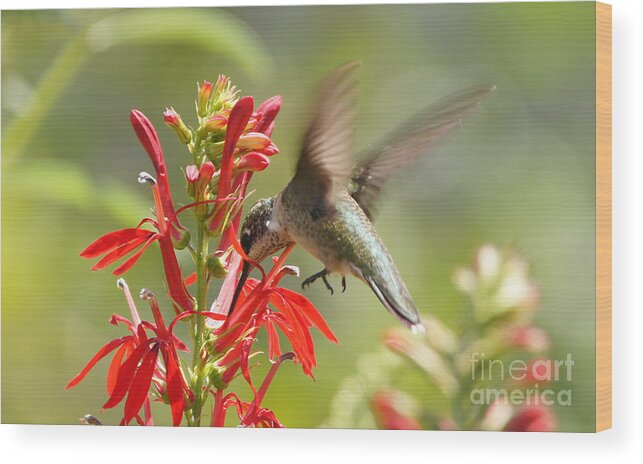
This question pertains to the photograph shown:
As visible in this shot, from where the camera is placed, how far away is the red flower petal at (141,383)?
156 cm

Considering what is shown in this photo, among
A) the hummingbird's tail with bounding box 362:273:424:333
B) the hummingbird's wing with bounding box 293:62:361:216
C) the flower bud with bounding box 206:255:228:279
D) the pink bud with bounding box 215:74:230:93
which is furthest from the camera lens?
the pink bud with bounding box 215:74:230:93

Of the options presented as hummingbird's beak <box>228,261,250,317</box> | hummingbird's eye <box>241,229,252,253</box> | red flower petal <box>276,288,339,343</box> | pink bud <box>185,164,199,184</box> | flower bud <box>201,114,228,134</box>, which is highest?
flower bud <box>201,114,228,134</box>

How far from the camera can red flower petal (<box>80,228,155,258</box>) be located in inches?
65.8

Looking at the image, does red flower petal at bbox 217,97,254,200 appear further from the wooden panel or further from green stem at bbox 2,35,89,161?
the wooden panel

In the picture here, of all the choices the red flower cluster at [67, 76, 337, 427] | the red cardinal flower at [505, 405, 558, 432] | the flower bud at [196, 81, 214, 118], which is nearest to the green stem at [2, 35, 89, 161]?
the flower bud at [196, 81, 214, 118]

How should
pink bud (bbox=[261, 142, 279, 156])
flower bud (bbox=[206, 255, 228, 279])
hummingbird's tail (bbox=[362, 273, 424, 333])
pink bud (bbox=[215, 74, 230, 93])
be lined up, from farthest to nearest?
pink bud (bbox=[215, 74, 230, 93]), hummingbird's tail (bbox=[362, 273, 424, 333]), pink bud (bbox=[261, 142, 279, 156]), flower bud (bbox=[206, 255, 228, 279])

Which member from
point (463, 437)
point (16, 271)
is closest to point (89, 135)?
point (16, 271)

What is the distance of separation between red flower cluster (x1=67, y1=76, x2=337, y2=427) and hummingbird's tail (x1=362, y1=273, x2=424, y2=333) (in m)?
0.13

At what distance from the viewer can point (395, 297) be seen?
1874 millimetres

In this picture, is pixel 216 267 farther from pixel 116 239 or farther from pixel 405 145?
pixel 405 145

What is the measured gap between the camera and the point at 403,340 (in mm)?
2010

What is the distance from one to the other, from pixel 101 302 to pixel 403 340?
68cm

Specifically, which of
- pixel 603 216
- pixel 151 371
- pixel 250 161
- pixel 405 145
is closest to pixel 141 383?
pixel 151 371

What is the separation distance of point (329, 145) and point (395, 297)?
0.42 meters
